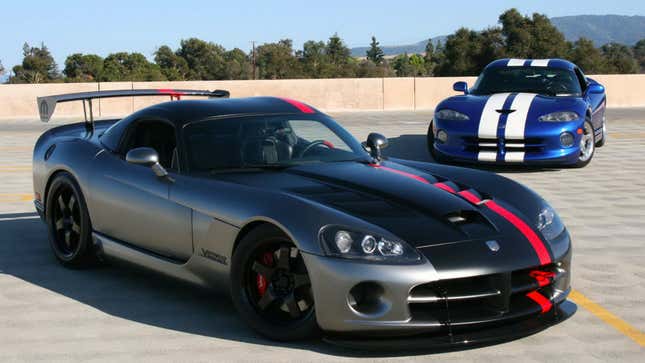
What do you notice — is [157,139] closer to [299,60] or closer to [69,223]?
[69,223]

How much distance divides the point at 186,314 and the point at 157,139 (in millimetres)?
1259

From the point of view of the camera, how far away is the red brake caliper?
456cm

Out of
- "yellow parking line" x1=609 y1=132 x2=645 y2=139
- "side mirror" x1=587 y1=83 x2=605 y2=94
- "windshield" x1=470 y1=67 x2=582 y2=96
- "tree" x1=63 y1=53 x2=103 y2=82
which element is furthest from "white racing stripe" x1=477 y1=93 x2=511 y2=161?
"tree" x1=63 y1=53 x2=103 y2=82

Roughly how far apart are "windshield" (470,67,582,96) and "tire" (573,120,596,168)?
727 mm

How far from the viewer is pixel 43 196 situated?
263 inches

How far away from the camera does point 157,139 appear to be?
579 centimetres

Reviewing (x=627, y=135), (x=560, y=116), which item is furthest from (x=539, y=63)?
(x=627, y=135)

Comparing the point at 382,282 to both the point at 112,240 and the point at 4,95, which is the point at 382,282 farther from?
the point at 4,95

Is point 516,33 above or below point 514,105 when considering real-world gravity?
above

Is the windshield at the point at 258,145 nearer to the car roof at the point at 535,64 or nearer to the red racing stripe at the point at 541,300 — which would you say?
the red racing stripe at the point at 541,300

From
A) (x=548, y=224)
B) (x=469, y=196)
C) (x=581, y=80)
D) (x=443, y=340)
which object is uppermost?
(x=581, y=80)

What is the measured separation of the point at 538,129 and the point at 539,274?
680cm

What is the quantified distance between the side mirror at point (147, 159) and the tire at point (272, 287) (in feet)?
3.14

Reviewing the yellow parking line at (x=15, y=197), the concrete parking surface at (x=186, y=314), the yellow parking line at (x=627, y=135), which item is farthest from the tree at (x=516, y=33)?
the concrete parking surface at (x=186, y=314)
